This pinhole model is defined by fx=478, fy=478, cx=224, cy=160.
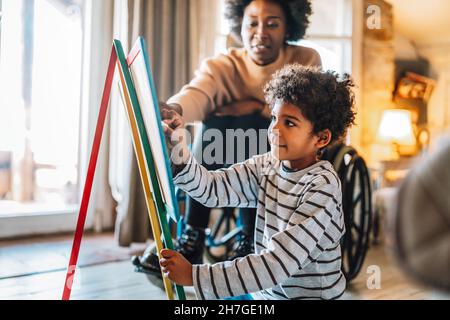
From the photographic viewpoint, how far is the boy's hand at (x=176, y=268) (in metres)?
0.82

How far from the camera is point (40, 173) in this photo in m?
2.60

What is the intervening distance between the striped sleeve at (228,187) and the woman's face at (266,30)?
426mm

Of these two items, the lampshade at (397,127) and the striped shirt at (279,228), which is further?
the lampshade at (397,127)

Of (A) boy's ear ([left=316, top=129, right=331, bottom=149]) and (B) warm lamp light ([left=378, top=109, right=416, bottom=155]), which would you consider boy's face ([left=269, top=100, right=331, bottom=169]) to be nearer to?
(A) boy's ear ([left=316, top=129, right=331, bottom=149])

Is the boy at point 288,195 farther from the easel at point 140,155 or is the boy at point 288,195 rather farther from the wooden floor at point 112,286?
the wooden floor at point 112,286

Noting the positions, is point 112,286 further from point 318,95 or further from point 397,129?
point 397,129

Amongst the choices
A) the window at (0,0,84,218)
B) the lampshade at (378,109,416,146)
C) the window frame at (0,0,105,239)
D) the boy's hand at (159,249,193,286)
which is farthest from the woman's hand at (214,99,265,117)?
the lampshade at (378,109,416,146)

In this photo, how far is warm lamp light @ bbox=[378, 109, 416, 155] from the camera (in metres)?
2.76

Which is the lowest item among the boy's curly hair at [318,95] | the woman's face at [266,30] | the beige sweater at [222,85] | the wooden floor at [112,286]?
the wooden floor at [112,286]

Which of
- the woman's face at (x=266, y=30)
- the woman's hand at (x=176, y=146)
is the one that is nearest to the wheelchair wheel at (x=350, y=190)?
the woman's face at (x=266, y=30)

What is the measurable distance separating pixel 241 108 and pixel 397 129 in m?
1.61

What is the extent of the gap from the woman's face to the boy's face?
436mm

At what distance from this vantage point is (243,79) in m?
1.46
